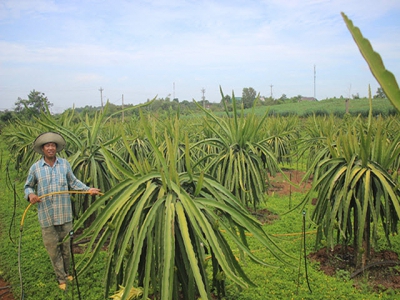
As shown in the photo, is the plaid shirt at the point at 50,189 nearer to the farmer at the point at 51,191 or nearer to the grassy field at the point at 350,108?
the farmer at the point at 51,191

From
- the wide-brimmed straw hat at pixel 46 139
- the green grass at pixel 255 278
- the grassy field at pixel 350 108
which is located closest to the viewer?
the green grass at pixel 255 278

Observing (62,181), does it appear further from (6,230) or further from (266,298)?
(6,230)

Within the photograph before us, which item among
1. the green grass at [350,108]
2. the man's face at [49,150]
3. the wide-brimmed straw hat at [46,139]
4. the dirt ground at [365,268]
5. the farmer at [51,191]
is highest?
the green grass at [350,108]

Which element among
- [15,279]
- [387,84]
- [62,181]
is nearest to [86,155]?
[62,181]

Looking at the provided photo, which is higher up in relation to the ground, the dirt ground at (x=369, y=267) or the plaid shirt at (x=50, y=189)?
the plaid shirt at (x=50, y=189)

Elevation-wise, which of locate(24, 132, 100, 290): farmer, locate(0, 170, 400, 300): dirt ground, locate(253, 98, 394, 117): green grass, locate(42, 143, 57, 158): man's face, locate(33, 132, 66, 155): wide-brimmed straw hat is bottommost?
locate(0, 170, 400, 300): dirt ground

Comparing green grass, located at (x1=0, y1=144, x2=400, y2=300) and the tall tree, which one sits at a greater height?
the tall tree

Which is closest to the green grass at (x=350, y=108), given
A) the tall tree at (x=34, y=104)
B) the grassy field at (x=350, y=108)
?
the grassy field at (x=350, y=108)

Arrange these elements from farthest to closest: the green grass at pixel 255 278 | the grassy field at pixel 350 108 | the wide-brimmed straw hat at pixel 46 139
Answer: the grassy field at pixel 350 108 < the wide-brimmed straw hat at pixel 46 139 < the green grass at pixel 255 278

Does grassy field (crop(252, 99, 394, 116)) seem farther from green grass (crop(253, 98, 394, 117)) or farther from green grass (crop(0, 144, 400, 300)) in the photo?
green grass (crop(0, 144, 400, 300))

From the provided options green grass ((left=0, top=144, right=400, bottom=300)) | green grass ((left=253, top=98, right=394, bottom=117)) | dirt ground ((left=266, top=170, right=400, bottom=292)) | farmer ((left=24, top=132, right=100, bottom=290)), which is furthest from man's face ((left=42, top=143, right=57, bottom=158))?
green grass ((left=253, top=98, right=394, bottom=117))

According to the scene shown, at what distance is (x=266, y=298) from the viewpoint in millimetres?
2998

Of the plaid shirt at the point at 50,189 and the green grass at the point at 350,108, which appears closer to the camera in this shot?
the plaid shirt at the point at 50,189

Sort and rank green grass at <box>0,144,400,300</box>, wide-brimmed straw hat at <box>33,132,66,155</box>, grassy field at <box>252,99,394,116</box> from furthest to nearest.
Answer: grassy field at <box>252,99,394,116</box> < wide-brimmed straw hat at <box>33,132,66,155</box> < green grass at <box>0,144,400,300</box>
